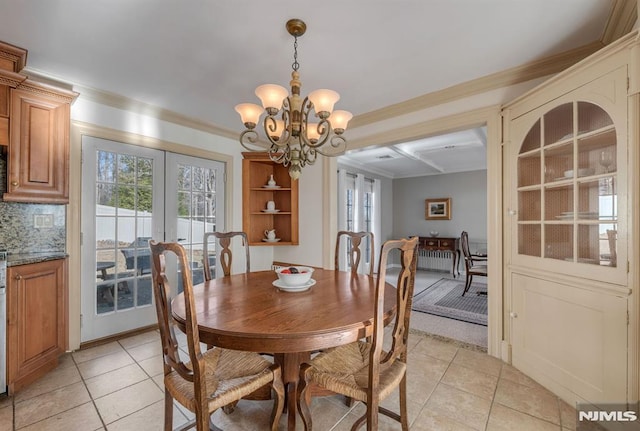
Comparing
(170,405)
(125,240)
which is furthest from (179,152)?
(170,405)

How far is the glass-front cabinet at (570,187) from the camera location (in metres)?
1.67

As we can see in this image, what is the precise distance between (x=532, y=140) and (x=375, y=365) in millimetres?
2091

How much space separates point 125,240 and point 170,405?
2075 mm

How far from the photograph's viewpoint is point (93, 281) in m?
2.68

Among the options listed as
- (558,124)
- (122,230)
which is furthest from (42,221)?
(558,124)

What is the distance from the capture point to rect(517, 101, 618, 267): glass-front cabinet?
1670 millimetres

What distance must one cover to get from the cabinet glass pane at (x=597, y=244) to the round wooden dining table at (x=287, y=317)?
1.25 metres

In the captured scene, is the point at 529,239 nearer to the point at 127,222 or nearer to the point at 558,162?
the point at 558,162

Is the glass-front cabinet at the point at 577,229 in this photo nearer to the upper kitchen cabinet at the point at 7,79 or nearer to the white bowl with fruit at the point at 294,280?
the white bowl with fruit at the point at 294,280

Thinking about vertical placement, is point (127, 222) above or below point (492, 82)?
below

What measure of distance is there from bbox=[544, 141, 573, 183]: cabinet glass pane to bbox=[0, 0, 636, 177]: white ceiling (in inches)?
28.9

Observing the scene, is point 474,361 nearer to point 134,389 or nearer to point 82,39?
point 134,389

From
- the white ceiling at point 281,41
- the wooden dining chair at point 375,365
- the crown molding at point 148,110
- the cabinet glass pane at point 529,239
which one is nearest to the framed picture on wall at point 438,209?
the white ceiling at point 281,41

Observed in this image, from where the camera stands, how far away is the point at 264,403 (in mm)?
1837
